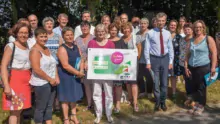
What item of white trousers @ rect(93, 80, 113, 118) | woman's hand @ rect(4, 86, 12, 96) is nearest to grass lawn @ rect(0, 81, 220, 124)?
white trousers @ rect(93, 80, 113, 118)

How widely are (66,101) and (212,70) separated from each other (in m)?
3.06

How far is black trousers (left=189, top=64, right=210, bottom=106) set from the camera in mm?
5914

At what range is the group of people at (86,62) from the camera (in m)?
4.32

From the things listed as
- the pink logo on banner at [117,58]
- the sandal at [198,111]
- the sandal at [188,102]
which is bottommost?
the sandal at [198,111]

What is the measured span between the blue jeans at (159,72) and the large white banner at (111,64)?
50 centimetres

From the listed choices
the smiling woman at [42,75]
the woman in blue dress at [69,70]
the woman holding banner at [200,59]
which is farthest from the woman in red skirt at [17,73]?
the woman holding banner at [200,59]

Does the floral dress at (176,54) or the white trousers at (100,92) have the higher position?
the floral dress at (176,54)

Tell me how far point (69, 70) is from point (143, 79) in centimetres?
253

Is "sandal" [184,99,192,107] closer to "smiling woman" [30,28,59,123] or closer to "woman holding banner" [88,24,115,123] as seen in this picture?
"woman holding banner" [88,24,115,123]

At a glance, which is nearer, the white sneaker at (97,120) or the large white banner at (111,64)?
the large white banner at (111,64)

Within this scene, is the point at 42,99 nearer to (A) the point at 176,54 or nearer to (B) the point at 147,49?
(B) the point at 147,49

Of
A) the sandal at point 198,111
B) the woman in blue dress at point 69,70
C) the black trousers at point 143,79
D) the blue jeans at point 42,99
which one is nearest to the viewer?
the blue jeans at point 42,99

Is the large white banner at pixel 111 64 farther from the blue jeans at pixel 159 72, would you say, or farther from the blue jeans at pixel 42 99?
the blue jeans at pixel 42 99

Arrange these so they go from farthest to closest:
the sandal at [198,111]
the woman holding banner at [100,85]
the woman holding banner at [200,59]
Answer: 1. the sandal at [198,111]
2. the woman holding banner at [200,59]
3. the woman holding banner at [100,85]
